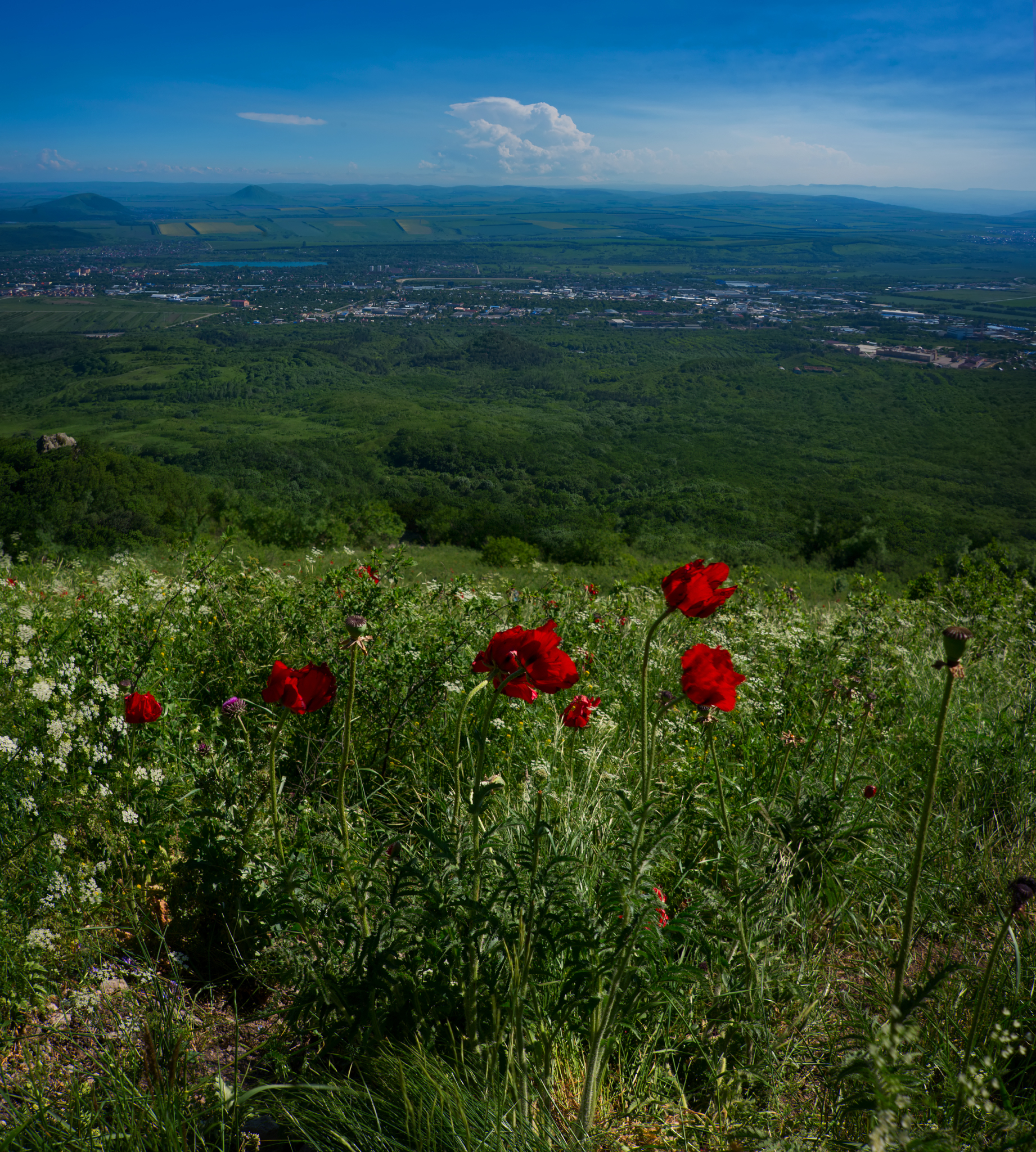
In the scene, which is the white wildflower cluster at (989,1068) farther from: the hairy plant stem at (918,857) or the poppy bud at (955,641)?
the poppy bud at (955,641)

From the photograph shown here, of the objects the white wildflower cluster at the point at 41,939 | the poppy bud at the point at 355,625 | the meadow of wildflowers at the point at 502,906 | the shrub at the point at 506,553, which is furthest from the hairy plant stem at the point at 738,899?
the shrub at the point at 506,553

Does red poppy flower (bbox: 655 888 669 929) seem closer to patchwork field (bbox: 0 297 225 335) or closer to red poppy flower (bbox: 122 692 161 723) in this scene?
red poppy flower (bbox: 122 692 161 723)

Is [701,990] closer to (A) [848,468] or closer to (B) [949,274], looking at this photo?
(A) [848,468]

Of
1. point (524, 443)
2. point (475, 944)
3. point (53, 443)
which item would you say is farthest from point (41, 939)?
point (524, 443)

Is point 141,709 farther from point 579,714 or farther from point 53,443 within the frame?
point 53,443

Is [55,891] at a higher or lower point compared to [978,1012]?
lower

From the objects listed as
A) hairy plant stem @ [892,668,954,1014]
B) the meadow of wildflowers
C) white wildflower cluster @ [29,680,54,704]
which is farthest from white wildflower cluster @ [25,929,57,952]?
hairy plant stem @ [892,668,954,1014]
